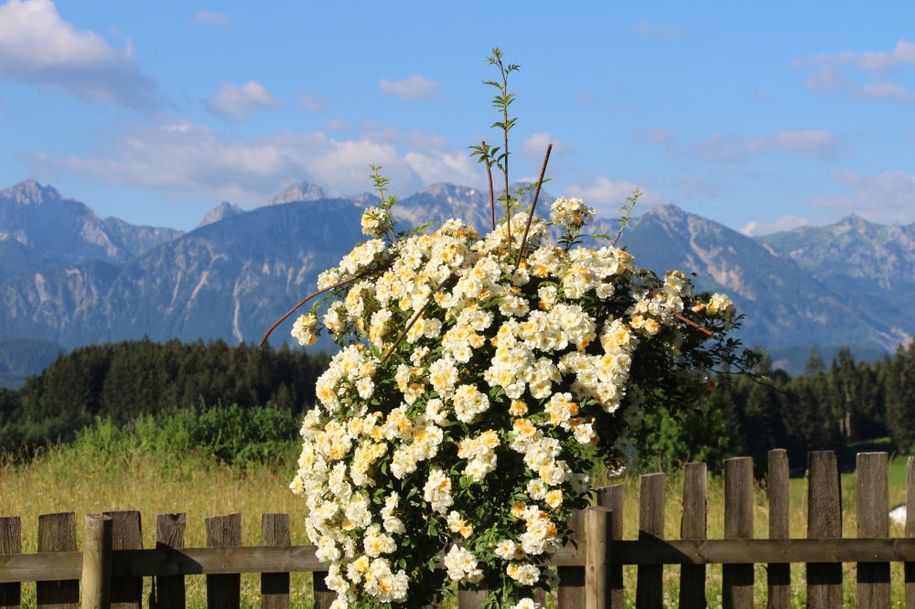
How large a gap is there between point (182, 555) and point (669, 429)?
17.5m

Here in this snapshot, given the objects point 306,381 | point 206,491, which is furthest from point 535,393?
point 306,381

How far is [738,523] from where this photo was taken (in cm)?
593

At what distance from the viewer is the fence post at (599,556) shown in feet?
17.9

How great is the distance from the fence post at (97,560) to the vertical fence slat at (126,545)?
12 centimetres

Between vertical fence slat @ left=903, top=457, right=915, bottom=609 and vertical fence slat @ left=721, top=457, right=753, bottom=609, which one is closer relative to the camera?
vertical fence slat @ left=721, top=457, right=753, bottom=609

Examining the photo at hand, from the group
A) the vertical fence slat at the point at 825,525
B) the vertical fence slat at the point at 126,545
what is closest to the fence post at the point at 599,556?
the vertical fence slat at the point at 825,525

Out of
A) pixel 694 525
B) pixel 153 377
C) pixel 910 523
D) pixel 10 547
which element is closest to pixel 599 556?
pixel 694 525

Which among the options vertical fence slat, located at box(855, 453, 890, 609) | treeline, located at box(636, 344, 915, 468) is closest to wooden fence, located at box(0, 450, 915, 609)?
vertical fence slat, located at box(855, 453, 890, 609)

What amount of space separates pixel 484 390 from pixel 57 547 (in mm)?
2745

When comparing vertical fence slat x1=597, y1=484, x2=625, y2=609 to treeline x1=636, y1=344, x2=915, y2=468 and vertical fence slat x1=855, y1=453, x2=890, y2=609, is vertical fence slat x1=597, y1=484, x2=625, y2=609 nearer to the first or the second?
vertical fence slat x1=855, y1=453, x2=890, y2=609

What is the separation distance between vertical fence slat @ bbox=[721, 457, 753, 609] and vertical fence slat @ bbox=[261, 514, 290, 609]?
2.48m

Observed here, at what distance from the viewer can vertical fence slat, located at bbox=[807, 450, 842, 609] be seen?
19.9 feet

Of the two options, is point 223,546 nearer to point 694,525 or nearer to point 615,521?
Answer: point 615,521

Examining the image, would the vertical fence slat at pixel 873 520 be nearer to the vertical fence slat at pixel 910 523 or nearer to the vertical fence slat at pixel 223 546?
the vertical fence slat at pixel 910 523
